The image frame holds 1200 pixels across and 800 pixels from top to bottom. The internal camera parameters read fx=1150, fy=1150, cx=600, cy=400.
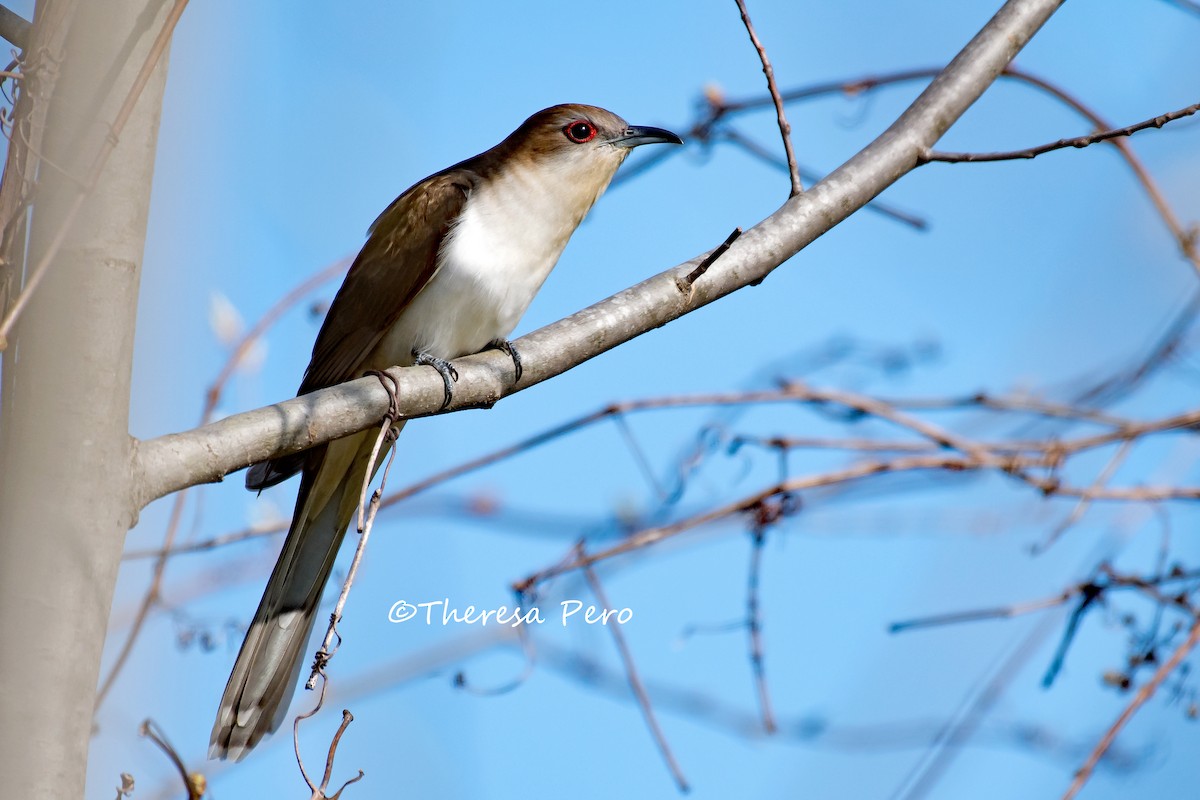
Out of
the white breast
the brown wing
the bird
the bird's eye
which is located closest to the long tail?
the bird

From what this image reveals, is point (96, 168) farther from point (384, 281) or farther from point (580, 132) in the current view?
point (580, 132)

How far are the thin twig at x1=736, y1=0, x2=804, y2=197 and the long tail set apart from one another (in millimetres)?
1703

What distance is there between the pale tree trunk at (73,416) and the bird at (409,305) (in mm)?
1724

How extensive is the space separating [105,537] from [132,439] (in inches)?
9.1

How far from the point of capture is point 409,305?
3.77 meters

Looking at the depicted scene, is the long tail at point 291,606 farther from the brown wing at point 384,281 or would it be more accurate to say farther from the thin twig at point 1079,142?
the thin twig at point 1079,142

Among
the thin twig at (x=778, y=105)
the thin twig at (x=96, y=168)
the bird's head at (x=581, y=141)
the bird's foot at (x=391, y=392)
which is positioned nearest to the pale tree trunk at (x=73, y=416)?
the thin twig at (x=96, y=168)

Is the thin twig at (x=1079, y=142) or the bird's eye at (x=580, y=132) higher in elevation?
the bird's eye at (x=580, y=132)

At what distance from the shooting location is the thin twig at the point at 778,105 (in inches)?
110

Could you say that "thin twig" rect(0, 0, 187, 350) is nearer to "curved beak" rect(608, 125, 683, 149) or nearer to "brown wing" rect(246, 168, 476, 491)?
"brown wing" rect(246, 168, 476, 491)

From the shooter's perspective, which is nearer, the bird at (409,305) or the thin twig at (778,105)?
the thin twig at (778,105)

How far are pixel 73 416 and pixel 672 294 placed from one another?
1.42 metres

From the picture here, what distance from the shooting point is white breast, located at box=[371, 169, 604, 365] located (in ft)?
12.1

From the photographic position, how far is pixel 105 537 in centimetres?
165
